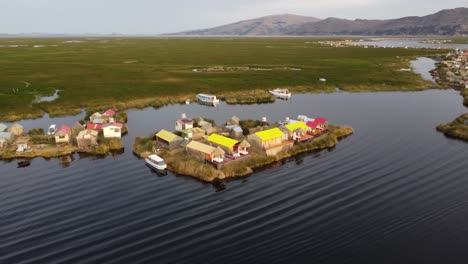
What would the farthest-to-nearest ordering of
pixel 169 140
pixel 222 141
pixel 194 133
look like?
1. pixel 194 133
2. pixel 169 140
3. pixel 222 141

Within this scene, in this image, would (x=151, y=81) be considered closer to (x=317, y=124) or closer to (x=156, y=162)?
(x=317, y=124)

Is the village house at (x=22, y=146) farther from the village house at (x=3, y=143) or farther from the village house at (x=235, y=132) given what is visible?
the village house at (x=235, y=132)

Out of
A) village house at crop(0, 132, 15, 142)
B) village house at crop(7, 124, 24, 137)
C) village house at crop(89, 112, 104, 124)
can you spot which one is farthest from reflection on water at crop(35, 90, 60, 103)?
village house at crop(0, 132, 15, 142)

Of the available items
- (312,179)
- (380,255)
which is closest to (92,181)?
(312,179)

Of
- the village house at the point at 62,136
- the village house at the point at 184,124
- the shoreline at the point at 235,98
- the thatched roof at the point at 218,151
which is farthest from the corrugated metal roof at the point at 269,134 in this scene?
the shoreline at the point at 235,98

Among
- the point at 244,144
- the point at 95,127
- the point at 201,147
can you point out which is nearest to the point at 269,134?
the point at 244,144
